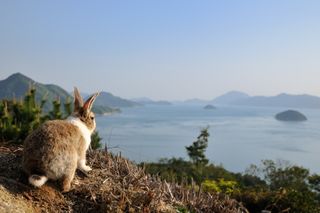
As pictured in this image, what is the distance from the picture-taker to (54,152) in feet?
13.3

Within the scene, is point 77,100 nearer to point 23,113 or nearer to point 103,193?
point 103,193

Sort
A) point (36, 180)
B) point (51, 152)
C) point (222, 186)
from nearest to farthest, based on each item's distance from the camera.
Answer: point (36, 180) → point (51, 152) → point (222, 186)

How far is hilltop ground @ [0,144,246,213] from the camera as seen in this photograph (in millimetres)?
4039

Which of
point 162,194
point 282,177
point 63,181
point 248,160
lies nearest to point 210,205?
point 162,194

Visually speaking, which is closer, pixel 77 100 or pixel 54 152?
pixel 54 152

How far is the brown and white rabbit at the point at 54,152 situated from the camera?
402cm

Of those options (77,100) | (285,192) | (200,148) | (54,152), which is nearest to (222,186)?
(285,192)

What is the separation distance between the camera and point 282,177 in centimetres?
4156

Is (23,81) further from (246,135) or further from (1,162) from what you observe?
(1,162)

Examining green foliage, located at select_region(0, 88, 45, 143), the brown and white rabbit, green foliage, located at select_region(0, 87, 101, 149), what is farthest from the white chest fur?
green foliage, located at select_region(0, 88, 45, 143)

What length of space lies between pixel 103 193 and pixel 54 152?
78 cm

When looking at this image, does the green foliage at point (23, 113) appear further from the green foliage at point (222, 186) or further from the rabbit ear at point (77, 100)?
the rabbit ear at point (77, 100)

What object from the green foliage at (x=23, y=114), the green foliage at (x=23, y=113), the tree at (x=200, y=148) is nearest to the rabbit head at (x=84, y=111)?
the green foliage at (x=23, y=114)

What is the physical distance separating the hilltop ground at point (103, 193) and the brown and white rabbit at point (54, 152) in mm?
163
